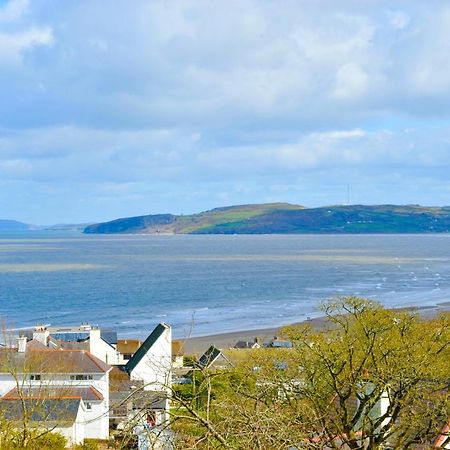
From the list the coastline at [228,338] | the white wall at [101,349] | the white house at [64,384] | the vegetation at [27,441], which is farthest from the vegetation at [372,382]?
the coastline at [228,338]

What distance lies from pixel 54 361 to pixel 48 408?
17.5 ft

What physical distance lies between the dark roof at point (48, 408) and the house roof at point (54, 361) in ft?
10.6

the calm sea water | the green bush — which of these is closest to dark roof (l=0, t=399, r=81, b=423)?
the green bush

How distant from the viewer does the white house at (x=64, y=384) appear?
30.1m

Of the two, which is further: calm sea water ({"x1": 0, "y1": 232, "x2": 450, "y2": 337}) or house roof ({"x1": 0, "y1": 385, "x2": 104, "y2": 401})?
calm sea water ({"x1": 0, "y1": 232, "x2": 450, "y2": 337})

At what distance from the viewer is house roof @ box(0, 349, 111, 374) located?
34.1 metres

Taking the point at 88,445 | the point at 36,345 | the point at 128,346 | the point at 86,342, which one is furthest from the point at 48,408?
the point at 128,346

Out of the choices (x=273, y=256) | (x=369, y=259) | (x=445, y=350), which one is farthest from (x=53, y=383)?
(x=273, y=256)

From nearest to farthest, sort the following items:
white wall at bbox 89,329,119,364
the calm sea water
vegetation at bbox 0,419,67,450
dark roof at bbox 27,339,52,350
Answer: vegetation at bbox 0,419,67,450 < dark roof at bbox 27,339,52,350 < white wall at bbox 89,329,119,364 < the calm sea water

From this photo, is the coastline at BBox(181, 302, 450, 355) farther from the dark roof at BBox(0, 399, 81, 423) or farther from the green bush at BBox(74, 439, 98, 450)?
the green bush at BBox(74, 439, 98, 450)

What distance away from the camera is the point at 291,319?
78.8 m

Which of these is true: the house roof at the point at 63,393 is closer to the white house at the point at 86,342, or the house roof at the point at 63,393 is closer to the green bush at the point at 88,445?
the green bush at the point at 88,445

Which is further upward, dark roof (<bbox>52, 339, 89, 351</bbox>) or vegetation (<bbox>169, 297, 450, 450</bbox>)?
vegetation (<bbox>169, 297, 450, 450</bbox>)

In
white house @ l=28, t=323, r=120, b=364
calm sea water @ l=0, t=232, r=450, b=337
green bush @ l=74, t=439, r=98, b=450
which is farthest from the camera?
calm sea water @ l=0, t=232, r=450, b=337
